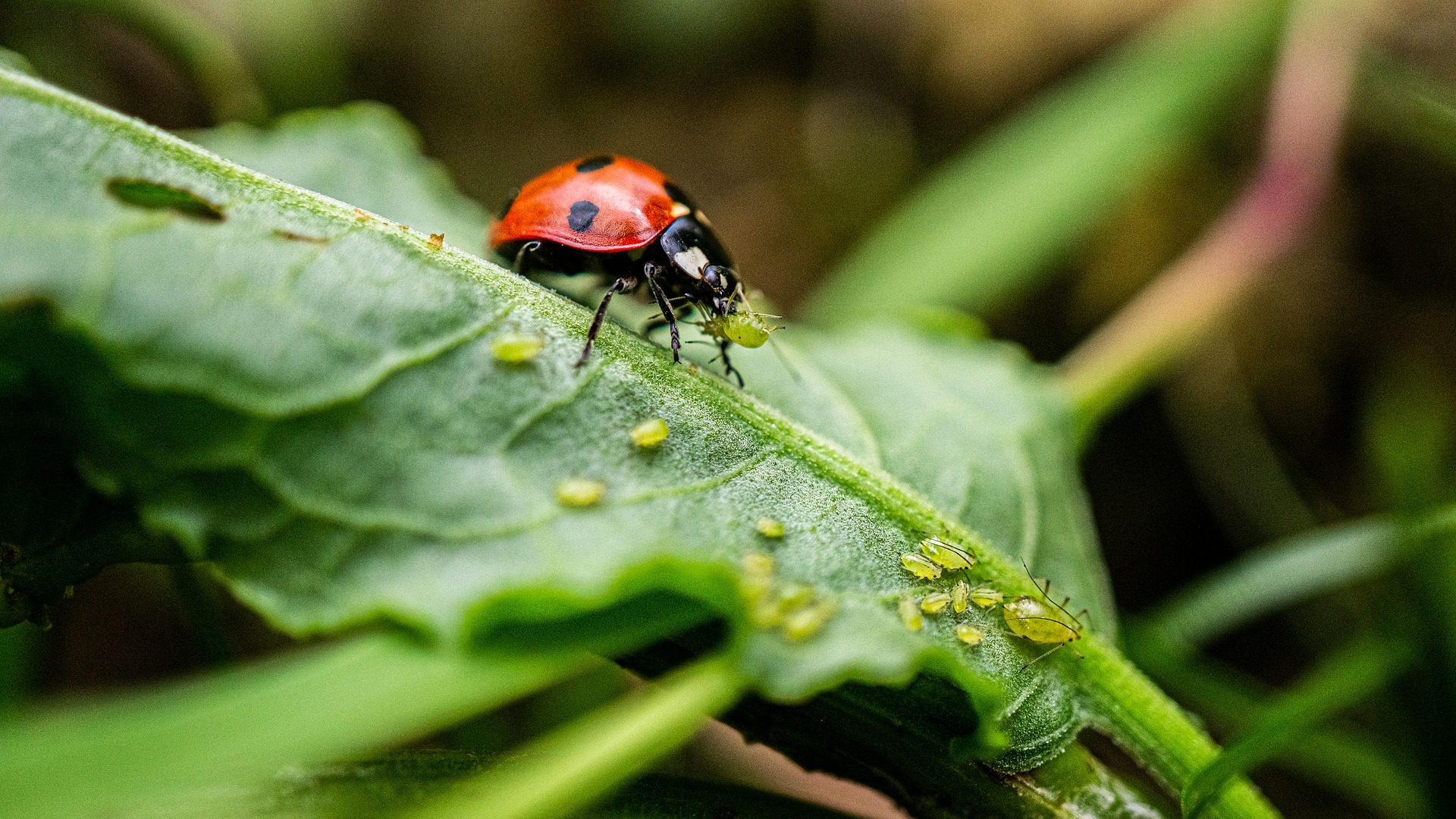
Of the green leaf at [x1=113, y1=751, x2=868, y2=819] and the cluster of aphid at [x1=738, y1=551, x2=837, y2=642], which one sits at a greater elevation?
the cluster of aphid at [x1=738, y1=551, x2=837, y2=642]

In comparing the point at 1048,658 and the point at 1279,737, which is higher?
the point at 1048,658

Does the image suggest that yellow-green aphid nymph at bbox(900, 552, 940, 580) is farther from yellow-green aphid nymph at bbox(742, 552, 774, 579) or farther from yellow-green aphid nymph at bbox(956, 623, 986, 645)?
yellow-green aphid nymph at bbox(742, 552, 774, 579)

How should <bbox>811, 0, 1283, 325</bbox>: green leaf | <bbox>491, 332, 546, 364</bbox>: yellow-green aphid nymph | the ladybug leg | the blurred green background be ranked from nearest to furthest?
<bbox>491, 332, 546, 364</bbox>: yellow-green aphid nymph < the ladybug leg < the blurred green background < <bbox>811, 0, 1283, 325</bbox>: green leaf

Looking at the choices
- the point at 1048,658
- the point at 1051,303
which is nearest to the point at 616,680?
the point at 1048,658

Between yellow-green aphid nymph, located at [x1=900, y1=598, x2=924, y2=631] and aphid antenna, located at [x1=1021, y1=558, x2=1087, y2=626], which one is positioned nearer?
yellow-green aphid nymph, located at [x1=900, y1=598, x2=924, y2=631]

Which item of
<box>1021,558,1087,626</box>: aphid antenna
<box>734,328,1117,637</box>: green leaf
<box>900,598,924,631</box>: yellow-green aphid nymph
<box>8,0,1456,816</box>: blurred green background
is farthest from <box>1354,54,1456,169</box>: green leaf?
<box>900,598,924,631</box>: yellow-green aphid nymph

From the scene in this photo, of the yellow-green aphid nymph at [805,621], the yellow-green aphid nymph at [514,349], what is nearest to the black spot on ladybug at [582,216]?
the yellow-green aphid nymph at [514,349]

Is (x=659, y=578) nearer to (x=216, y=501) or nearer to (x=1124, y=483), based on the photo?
(x=216, y=501)
